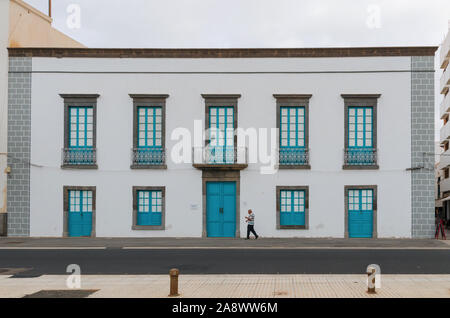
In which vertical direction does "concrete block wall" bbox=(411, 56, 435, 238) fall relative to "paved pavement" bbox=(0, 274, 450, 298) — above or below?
above

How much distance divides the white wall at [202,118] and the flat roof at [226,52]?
26 cm

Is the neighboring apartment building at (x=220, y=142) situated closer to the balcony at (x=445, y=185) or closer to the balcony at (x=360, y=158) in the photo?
the balcony at (x=360, y=158)

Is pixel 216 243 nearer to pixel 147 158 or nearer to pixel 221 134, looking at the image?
pixel 221 134

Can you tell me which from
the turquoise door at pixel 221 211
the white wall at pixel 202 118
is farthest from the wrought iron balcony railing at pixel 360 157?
the turquoise door at pixel 221 211

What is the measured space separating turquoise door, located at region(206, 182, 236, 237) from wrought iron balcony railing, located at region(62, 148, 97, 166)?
18.0 ft

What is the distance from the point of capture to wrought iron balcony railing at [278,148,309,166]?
23.6m

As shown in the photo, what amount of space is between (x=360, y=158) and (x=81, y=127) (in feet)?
40.9

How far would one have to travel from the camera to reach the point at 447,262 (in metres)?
15.2

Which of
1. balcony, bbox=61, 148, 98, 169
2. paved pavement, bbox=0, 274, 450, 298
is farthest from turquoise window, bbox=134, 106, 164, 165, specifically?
paved pavement, bbox=0, 274, 450, 298

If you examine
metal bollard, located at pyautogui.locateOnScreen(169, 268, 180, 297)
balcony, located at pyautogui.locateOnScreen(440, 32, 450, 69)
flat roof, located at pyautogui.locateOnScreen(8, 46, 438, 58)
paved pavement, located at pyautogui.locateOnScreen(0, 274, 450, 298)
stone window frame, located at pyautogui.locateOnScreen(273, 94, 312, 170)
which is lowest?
paved pavement, located at pyautogui.locateOnScreen(0, 274, 450, 298)

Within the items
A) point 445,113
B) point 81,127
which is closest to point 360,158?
point 81,127

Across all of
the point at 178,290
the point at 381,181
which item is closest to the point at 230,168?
the point at 381,181

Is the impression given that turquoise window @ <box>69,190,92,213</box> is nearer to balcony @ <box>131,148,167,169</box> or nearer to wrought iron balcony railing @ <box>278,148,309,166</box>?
balcony @ <box>131,148,167,169</box>

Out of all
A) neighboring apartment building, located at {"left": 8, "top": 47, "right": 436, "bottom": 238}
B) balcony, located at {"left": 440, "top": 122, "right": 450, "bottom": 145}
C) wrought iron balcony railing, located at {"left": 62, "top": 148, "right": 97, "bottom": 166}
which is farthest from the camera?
balcony, located at {"left": 440, "top": 122, "right": 450, "bottom": 145}
